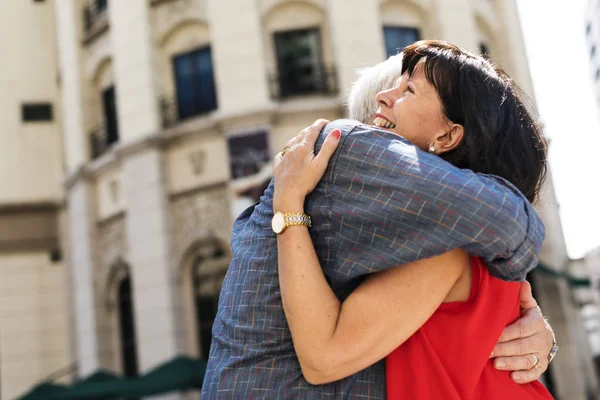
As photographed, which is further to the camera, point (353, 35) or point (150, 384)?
point (353, 35)

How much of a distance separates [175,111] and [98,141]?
2610 millimetres

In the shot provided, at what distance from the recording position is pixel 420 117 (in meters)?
1.73

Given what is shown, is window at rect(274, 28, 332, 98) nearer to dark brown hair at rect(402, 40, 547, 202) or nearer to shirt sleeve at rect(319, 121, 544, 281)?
dark brown hair at rect(402, 40, 547, 202)

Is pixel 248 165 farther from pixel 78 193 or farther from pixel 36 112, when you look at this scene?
pixel 36 112

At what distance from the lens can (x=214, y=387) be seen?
1.56 meters

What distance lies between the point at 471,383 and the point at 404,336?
194 mm

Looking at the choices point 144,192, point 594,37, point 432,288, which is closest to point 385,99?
point 432,288

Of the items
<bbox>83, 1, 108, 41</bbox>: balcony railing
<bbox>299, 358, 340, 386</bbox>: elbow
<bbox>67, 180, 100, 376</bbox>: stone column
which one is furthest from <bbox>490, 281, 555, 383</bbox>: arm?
<bbox>83, 1, 108, 41</bbox>: balcony railing

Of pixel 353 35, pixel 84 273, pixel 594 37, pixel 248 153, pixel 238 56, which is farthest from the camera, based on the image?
pixel 594 37

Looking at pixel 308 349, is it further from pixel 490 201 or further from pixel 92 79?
pixel 92 79

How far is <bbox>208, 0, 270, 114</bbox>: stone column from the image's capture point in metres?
13.1

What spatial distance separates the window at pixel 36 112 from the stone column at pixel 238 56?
6723mm

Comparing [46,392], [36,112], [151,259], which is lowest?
[46,392]

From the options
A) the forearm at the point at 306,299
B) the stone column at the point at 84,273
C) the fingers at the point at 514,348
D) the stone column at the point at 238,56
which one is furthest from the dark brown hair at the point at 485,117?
the stone column at the point at 84,273
